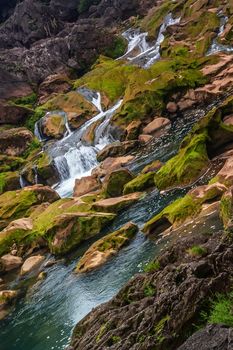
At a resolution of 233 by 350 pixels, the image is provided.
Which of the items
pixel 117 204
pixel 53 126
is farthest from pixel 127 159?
pixel 53 126

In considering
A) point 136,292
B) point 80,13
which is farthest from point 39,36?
point 136,292

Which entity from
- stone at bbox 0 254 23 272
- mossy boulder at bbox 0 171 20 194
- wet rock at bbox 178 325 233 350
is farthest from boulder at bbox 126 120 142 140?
wet rock at bbox 178 325 233 350

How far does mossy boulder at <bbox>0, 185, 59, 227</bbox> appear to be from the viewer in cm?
3756

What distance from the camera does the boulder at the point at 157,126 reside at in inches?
1670

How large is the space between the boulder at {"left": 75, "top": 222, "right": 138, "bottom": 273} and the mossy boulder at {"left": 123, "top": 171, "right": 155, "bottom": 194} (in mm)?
6387

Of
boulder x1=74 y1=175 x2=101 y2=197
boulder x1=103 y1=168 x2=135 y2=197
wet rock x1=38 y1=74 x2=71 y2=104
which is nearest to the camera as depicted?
boulder x1=103 y1=168 x2=135 y2=197

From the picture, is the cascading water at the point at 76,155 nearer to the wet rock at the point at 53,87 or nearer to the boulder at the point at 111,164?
the boulder at the point at 111,164

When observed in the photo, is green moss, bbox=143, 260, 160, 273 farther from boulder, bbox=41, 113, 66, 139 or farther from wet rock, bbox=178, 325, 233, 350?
boulder, bbox=41, 113, 66, 139

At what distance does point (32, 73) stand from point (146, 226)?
5858 centimetres

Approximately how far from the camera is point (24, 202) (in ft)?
124

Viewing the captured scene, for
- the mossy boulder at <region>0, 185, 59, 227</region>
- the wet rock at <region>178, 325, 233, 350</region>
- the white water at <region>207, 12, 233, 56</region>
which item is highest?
the white water at <region>207, 12, 233, 56</region>

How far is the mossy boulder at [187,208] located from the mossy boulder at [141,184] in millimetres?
7416

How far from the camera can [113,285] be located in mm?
18422

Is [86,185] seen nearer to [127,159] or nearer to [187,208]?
[127,159]
